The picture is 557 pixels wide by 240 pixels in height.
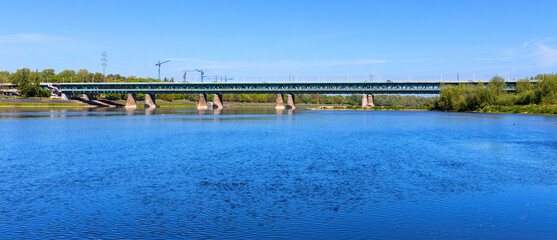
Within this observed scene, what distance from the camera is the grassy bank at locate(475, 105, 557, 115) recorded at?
126m

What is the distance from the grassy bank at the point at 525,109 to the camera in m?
126

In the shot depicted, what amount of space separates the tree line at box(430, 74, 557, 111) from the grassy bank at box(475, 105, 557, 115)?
2.32 m

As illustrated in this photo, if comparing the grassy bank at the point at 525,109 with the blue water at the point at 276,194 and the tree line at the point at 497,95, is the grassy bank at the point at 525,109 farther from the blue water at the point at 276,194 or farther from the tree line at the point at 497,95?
the blue water at the point at 276,194

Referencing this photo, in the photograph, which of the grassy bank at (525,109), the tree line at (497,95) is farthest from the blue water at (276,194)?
the tree line at (497,95)

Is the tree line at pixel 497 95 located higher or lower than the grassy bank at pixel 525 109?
higher

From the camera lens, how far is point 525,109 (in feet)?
449

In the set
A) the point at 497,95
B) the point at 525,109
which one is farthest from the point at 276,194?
the point at 497,95

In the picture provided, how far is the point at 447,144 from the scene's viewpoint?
44906mm

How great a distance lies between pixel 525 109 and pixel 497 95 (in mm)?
18221

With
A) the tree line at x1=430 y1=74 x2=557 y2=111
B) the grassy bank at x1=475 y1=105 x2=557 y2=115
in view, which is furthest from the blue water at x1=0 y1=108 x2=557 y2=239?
the tree line at x1=430 y1=74 x2=557 y2=111

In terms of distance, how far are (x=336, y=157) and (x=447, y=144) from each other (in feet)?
53.5

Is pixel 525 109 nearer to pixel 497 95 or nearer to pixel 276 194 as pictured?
pixel 497 95

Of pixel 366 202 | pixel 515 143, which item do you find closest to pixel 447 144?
pixel 515 143

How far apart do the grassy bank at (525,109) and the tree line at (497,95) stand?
91.2 inches
